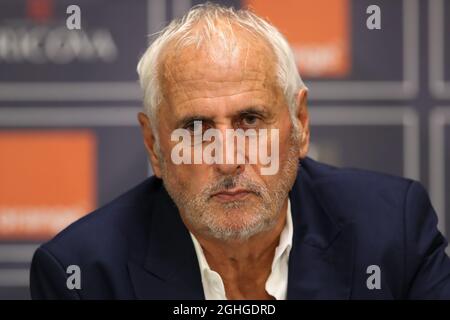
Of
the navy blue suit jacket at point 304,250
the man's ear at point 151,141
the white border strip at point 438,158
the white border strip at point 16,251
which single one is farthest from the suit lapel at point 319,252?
the white border strip at point 16,251

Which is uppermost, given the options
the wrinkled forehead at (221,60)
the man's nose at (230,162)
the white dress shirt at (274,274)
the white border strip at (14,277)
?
the wrinkled forehead at (221,60)

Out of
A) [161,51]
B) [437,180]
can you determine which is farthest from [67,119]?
[437,180]

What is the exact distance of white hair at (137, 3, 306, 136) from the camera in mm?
1630

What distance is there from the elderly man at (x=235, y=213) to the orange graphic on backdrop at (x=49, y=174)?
612mm

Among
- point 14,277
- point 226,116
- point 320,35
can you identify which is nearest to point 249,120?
point 226,116

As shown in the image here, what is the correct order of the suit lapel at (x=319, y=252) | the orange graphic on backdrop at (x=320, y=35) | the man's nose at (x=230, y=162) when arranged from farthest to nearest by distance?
1. the orange graphic on backdrop at (x=320, y=35)
2. the suit lapel at (x=319, y=252)
3. the man's nose at (x=230, y=162)

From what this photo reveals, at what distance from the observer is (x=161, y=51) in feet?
5.48

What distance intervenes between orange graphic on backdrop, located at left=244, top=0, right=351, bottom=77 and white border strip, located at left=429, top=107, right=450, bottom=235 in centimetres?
31

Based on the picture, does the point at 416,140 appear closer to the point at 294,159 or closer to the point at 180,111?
the point at 294,159

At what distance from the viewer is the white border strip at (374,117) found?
7.86ft

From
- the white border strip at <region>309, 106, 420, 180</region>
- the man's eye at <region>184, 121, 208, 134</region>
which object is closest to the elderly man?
the man's eye at <region>184, 121, 208, 134</region>

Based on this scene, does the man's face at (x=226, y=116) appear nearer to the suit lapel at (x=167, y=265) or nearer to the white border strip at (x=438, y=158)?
the suit lapel at (x=167, y=265)

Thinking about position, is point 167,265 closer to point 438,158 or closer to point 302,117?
point 302,117

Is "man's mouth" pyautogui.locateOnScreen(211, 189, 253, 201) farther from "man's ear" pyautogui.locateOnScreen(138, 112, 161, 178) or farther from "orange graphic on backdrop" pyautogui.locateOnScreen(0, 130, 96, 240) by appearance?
"orange graphic on backdrop" pyautogui.locateOnScreen(0, 130, 96, 240)
